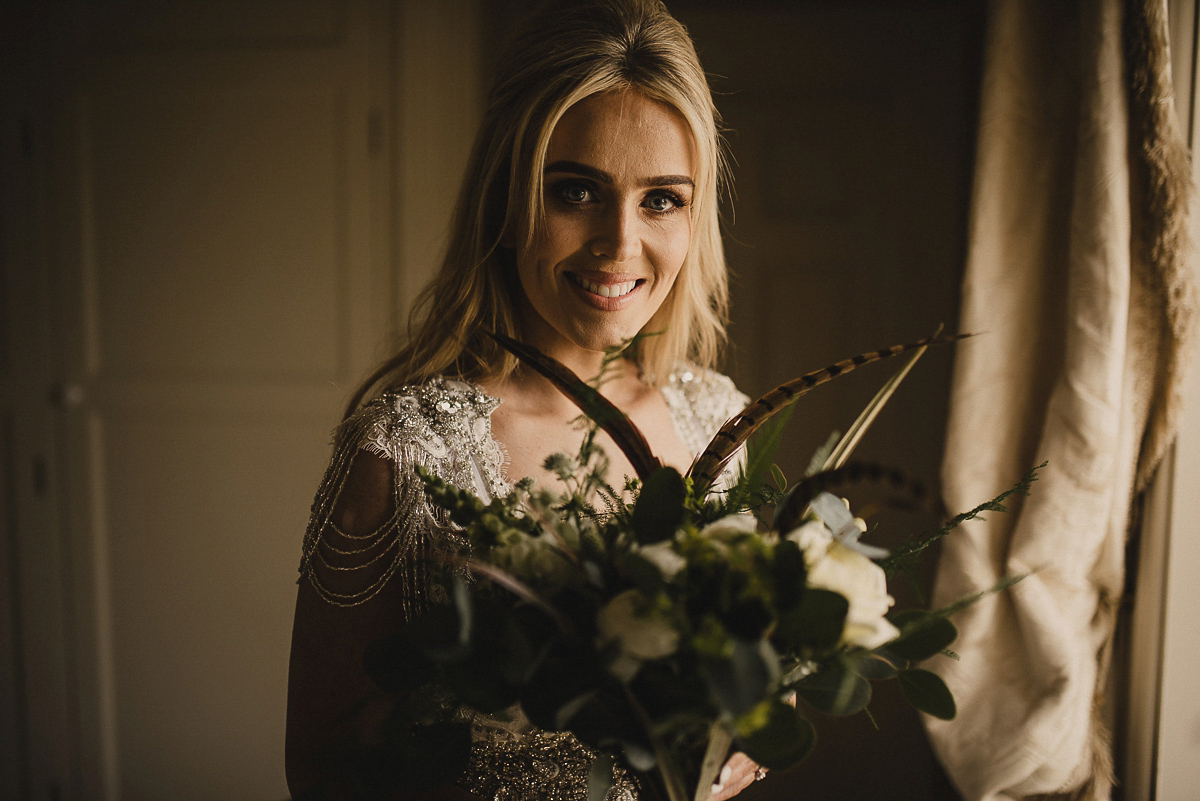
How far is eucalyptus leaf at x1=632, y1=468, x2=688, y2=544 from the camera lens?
0.52 m

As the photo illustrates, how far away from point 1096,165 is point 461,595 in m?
1.30

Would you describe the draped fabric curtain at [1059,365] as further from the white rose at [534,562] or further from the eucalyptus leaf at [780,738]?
the white rose at [534,562]

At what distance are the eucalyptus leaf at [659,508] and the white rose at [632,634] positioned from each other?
0.26ft

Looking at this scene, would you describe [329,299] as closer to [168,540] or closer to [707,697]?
[168,540]

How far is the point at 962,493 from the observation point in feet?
4.41

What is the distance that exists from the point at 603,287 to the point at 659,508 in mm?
473

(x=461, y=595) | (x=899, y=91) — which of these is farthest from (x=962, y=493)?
(x=461, y=595)

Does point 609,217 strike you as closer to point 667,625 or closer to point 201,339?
point 667,625

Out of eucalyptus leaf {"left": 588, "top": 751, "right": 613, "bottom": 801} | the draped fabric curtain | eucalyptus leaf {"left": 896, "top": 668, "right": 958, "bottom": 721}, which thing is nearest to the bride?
eucalyptus leaf {"left": 588, "top": 751, "right": 613, "bottom": 801}

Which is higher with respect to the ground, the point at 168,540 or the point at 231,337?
the point at 231,337

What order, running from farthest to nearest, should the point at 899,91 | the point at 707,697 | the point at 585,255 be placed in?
the point at 899,91 → the point at 585,255 → the point at 707,697

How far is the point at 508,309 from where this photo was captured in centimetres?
106

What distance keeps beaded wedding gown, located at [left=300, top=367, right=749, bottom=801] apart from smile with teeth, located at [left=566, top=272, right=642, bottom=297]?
0.69 ft

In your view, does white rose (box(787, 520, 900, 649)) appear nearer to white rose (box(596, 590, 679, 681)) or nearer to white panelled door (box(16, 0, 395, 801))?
white rose (box(596, 590, 679, 681))
